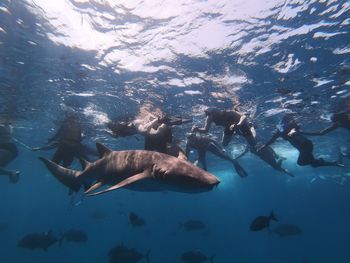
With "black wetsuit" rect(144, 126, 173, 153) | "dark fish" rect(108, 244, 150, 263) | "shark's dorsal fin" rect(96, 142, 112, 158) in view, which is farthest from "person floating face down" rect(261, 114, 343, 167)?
"shark's dorsal fin" rect(96, 142, 112, 158)

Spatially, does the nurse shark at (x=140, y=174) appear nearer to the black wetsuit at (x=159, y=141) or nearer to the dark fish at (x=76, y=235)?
the black wetsuit at (x=159, y=141)

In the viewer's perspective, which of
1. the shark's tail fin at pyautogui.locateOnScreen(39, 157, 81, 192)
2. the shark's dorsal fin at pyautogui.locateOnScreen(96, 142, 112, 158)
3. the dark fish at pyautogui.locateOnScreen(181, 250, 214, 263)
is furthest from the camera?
the dark fish at pyautogui.locateOnScreen(181, 250, 214, 263)

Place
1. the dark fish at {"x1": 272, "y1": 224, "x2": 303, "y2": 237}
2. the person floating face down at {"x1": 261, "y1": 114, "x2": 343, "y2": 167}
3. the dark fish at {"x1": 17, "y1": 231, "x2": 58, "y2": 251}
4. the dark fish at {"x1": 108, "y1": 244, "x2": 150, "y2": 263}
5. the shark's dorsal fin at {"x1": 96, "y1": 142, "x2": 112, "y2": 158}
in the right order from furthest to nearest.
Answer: the dark fish at {"x1": 272, "y1": 224, "x2": 303, "y2": 237}
the dark fish at {"x1": 17, "y1": 231, "x2": 58, "y2": 251}
the dark fish at {"x1": 108, "y1": 244, "x2": 150, "y2": 263}
the person floating face down at {"x1": 261, "y1": 114, "x2": 343, "y2": 167}
the shark's dorsal fin at {"x1": 96, "y1": 142, "x2": 112, "y2": 158}

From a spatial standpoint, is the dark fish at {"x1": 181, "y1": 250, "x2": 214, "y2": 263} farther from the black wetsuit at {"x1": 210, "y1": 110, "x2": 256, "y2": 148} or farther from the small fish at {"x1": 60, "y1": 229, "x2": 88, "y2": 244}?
the small fish at {"x1": 60, "y1": 229, "x2": 88, "y2": 244}

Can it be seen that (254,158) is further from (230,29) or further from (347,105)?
(230,29)

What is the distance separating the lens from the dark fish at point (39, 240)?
15.4 m

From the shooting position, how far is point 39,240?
50.8ft

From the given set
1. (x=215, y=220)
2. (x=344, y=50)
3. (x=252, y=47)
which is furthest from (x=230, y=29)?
(x=215, y=220)

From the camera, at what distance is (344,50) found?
12.2m

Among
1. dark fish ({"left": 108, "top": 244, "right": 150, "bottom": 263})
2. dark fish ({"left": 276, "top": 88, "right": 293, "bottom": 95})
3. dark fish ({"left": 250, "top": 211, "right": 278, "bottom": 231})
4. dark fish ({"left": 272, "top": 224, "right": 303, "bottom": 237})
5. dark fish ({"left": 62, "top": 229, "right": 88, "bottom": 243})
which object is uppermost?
dark fish ({"left": 276, "top": 88, "right": 293, "bottom": 95})

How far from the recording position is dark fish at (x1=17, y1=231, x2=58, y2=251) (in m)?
15.4

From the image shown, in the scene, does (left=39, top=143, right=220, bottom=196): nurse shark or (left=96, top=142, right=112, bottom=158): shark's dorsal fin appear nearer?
(left=39, top=143, right=220, bottom=196): nurse shark

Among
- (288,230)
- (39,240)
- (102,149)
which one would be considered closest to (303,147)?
(102,149)

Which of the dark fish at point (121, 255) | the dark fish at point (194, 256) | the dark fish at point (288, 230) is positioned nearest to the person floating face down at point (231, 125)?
the dark fish at point (121, 255)
